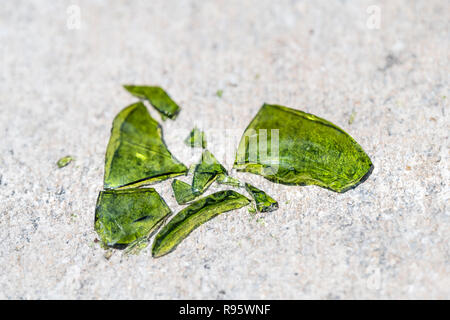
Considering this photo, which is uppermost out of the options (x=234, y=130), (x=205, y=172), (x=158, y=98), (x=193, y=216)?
(x=158, y=98)

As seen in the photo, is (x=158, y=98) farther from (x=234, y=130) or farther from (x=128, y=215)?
(x=128, y=215)

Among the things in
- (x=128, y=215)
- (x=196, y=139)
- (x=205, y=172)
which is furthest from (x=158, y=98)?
(x=128, y=215)

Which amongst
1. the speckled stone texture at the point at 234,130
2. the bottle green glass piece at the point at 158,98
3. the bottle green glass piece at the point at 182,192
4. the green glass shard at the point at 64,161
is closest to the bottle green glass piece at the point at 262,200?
the speckled stone texture at the point at 234,130

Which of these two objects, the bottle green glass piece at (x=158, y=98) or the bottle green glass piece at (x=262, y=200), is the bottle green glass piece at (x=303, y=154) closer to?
the bottle green glass piece at (x=262, y=200)

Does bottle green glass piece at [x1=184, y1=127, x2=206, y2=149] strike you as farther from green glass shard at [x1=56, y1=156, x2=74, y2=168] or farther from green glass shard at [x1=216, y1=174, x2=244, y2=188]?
green glass shard at [x1=56, y1=156, x2=74, y2=168]
